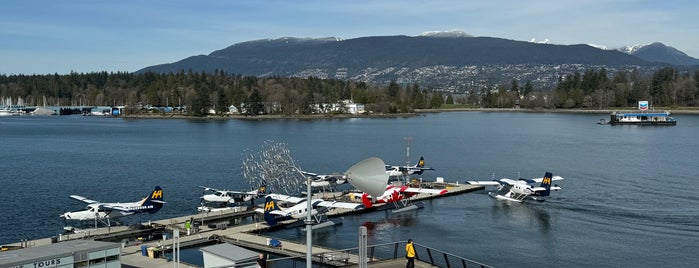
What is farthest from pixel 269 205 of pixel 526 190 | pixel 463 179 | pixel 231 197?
pixel 463 179

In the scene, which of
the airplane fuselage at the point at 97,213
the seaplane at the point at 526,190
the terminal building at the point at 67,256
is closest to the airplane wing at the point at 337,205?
the airplane fuselage at the point at 97,213

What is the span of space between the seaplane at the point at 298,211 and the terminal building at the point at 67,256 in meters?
15.4

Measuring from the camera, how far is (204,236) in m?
36.8

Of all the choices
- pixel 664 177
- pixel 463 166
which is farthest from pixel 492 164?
pixel 664 177

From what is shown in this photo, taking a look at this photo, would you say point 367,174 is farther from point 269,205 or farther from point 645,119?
point 645,119

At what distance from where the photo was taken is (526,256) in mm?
34094

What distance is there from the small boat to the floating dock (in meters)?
117

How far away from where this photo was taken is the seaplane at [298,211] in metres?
39.6

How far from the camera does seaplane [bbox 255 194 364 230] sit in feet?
130

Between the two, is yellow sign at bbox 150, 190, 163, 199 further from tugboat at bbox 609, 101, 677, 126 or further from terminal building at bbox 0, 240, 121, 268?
tugboat at bbox 609, 101, 677, 126

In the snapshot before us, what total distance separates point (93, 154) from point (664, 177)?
66.8 m

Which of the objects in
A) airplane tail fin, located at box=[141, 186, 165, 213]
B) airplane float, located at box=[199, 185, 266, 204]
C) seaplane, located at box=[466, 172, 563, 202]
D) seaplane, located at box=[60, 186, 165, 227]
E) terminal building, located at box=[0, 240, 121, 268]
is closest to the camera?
terminal building, located at box=[0, 240, 121, 268]

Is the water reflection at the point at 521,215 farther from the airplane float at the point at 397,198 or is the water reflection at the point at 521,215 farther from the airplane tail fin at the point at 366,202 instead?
the airplane tail fin at the point at 366,202

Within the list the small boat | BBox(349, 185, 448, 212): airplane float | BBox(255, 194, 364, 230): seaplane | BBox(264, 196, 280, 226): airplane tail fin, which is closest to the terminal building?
BBox(255, 194, 364, 230): seaplane
